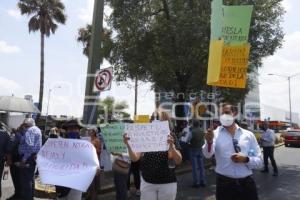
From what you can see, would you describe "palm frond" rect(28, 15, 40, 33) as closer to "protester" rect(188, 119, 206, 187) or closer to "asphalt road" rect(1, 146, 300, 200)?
"asphalt road" rect(1, 146, 300, 200)

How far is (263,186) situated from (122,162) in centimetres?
563

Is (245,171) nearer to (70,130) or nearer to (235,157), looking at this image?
(235,157)

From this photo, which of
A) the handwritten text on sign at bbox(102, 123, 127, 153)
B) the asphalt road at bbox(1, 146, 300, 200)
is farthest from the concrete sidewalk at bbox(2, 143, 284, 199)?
the handwritten text on sign at bbox(102, 123, 127, 153)

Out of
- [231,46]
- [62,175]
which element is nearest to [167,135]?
[62,175]

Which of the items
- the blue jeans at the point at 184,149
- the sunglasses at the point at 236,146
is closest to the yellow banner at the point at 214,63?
the sunglasses at the point at 236,146

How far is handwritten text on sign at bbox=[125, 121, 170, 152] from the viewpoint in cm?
534

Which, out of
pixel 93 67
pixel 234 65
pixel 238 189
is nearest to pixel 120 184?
pixel 238 189

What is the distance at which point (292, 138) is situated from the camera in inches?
1388

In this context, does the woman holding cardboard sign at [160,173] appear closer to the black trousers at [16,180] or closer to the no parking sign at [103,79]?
the no parking sign at [103,79]

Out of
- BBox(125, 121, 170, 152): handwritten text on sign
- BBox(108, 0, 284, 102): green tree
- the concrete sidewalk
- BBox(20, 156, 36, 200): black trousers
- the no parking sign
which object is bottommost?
the concrete sidewalk

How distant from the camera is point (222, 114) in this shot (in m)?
5.43

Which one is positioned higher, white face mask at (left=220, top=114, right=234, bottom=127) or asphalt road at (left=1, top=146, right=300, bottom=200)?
white face mask at (left=220, top=114, right=234, bottom=127)

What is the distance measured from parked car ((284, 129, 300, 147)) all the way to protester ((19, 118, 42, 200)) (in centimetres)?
2955

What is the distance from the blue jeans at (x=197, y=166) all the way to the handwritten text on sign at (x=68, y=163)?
6263 mm
